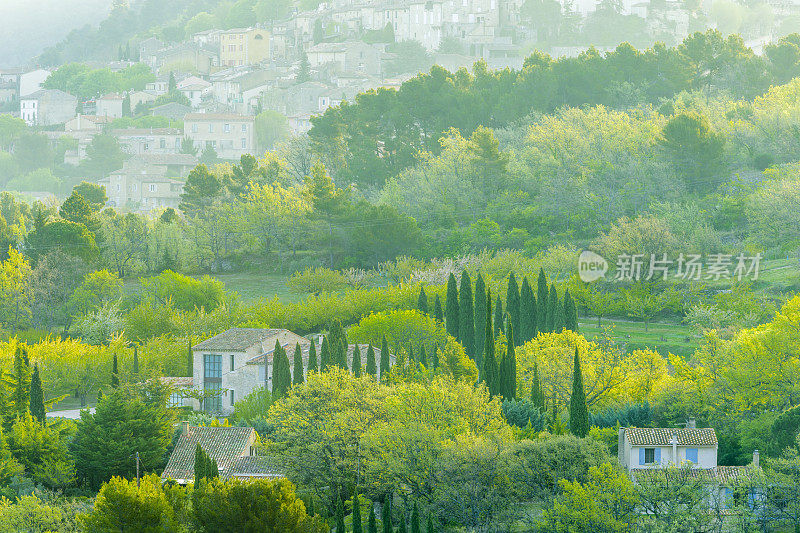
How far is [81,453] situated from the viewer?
176ft

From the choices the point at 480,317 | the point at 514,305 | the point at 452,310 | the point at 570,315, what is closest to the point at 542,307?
the point at 514,305

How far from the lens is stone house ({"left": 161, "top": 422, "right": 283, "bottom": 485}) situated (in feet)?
169

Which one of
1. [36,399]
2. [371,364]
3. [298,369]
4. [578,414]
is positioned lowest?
[36,399]

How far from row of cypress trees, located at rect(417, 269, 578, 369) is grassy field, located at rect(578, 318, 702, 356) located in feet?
8.25

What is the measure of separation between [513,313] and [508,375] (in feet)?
37.1

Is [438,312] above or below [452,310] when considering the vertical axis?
below

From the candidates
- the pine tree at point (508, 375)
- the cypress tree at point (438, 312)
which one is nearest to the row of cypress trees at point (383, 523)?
the pine tree at point (508, 375)

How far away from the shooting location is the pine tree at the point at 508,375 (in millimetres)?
55969

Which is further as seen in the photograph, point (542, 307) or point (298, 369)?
point (542, 307)

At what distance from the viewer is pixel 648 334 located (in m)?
71.9

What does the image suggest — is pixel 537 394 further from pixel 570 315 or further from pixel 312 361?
pixel 570 315

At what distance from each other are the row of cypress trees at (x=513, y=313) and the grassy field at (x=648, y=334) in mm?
2515

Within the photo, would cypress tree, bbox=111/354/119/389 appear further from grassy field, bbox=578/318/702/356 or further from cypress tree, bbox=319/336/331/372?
grassy field, bbox=578/318/702/356

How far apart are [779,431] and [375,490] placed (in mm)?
14590
